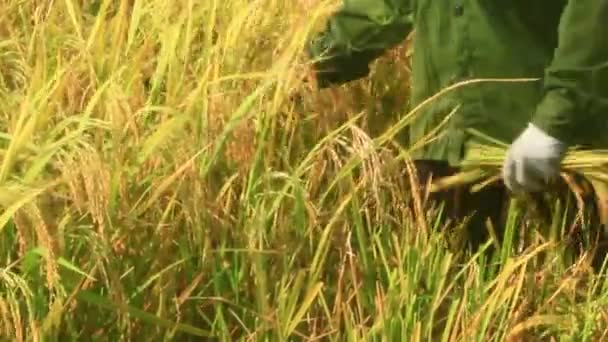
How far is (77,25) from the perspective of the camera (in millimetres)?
1902

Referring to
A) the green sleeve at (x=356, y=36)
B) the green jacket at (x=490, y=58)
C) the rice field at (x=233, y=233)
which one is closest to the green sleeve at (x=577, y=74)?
the green jacket at (x=490, y=58)

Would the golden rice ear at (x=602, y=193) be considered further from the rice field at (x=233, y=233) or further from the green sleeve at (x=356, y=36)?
the green sleeve at (x=356, y=36)

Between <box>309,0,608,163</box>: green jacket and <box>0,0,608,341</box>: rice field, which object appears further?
<box>309,0,608,163</box>: green jacket

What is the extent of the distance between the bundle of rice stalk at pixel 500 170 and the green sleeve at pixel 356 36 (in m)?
0.21

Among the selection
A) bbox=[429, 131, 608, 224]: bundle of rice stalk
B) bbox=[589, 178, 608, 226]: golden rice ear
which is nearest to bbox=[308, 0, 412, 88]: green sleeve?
bbox=[429, 131, 608, 224]: bundle of rice stalk

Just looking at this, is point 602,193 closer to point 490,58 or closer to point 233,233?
point 490,58

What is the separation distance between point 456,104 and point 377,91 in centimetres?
30

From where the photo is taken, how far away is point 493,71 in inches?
64.8

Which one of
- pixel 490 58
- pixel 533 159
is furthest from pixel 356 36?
pixel 533 159

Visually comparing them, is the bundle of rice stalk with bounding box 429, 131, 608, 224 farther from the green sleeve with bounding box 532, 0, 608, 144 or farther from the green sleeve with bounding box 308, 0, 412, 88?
the green sleeve with bounding box 308, 0, 412, 88

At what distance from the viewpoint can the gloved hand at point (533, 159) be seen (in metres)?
1.53

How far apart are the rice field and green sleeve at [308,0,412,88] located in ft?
0.12

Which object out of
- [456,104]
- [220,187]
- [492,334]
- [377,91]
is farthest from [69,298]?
[377,91]

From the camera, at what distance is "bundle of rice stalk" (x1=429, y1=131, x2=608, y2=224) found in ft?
5.08
